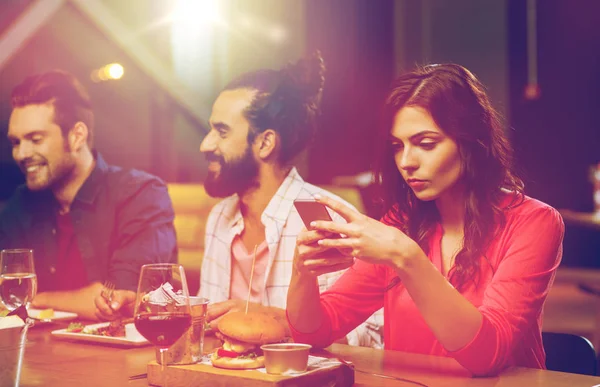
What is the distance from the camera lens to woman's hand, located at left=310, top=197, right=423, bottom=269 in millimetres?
1415

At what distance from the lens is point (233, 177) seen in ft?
9.32

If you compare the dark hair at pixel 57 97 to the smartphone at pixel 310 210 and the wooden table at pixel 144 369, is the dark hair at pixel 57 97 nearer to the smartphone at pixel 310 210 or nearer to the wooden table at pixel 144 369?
the wooden table at pixel 144 369

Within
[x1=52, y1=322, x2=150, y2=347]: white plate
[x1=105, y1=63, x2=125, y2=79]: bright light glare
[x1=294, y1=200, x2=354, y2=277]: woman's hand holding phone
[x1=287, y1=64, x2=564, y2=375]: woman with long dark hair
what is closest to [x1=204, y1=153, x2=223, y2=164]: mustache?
[x1=287, y1=64, x2=564, y2=375]: woman with long dark hair

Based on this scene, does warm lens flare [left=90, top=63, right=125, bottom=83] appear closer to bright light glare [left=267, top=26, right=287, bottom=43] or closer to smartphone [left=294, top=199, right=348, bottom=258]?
bright light glare [left=267, top=26, right=287, bottom=43]

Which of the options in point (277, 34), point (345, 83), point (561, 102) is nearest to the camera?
point (277, 34)

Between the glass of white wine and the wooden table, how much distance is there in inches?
4.9

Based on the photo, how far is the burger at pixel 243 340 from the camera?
1.35 metres

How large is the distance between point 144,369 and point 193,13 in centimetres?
428

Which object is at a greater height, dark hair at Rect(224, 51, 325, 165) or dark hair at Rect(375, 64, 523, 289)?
dark hair at Rect(224, 51, 325, 165)

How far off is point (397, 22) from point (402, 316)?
20.1ft

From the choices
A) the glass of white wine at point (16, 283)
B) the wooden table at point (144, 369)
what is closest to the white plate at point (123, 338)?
the wooden table at point (144, 369)

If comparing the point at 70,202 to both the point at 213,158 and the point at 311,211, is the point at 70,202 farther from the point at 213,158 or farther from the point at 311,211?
the point at 311,211

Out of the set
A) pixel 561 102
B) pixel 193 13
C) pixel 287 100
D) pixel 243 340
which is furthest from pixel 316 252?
pixel 561 102

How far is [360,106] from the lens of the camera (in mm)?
6336
